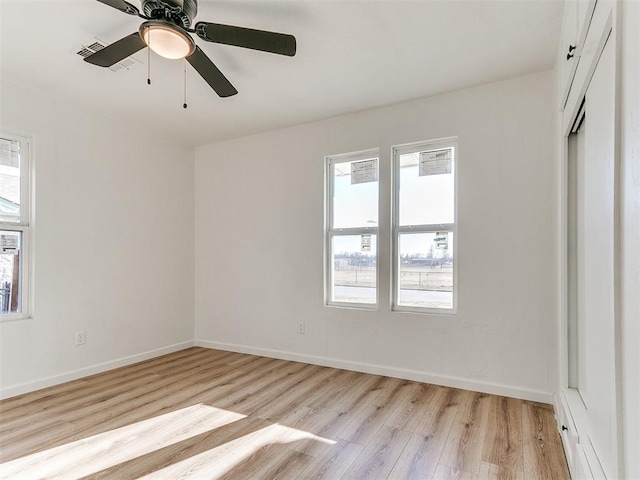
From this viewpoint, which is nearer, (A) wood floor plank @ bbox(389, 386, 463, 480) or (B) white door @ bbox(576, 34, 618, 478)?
(B) white door @ bbox(576, 34, 618, 478)

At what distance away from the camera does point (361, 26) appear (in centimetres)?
224

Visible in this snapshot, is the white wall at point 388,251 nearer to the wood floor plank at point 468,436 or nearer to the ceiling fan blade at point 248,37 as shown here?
the wood floor plank at point 468,436

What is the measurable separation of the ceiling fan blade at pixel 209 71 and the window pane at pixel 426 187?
6.05ft

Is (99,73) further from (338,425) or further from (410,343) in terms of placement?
(410,343)

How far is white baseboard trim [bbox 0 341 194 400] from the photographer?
2.92 metres

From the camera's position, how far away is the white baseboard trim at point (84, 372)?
2920 millimetres

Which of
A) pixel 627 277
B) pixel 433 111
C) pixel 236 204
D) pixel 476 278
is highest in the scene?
pixel 433 111

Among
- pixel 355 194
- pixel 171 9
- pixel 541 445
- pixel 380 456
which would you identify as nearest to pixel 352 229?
Result: pixel 355 194

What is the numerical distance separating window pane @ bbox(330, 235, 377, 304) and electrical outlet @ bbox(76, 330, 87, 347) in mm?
2495

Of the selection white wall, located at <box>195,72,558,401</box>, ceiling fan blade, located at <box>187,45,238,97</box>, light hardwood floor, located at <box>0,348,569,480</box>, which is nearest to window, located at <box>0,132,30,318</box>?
light hardwood floor, located at <box>0,348,569,480</box>

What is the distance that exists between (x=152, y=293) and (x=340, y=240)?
2314 mm

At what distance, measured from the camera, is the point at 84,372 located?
3.39 metres

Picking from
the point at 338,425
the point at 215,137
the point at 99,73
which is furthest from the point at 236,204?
the point at 338,425

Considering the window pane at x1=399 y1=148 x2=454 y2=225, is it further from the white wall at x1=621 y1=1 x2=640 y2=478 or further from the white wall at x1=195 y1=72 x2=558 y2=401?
the white wall at x1=621 y1=1 x2=640 y2=478
